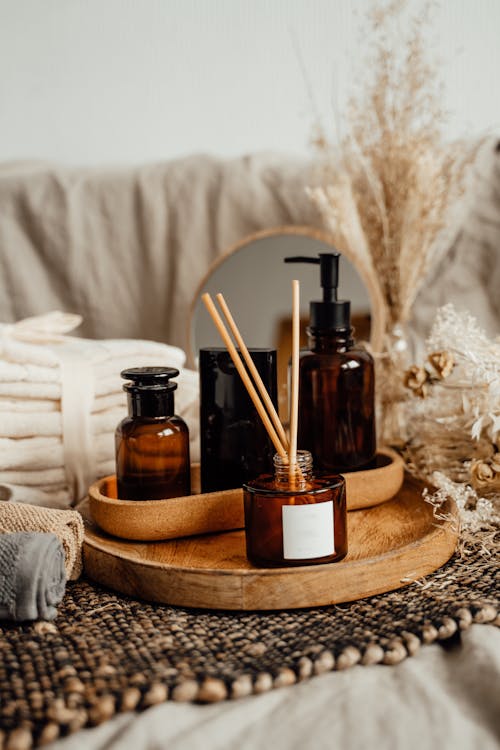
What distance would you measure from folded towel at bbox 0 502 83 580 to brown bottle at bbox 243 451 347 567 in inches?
6.4

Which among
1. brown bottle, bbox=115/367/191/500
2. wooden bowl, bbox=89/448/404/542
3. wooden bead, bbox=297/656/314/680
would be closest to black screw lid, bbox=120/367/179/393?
brown bottle, bbox=115/367/191/500

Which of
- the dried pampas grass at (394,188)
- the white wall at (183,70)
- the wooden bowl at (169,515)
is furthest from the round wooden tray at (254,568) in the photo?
the white wall at (183,70)

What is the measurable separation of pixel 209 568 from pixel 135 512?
113 millimetres

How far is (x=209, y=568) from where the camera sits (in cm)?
68

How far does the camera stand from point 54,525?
717 millimetres

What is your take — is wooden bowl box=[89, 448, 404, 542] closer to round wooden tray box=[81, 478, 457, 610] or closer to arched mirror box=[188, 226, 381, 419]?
round wooden tray box=[81, 478, 457, 610]

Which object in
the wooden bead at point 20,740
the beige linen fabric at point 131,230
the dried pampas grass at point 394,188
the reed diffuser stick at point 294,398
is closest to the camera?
the wooden bead at point 20,740

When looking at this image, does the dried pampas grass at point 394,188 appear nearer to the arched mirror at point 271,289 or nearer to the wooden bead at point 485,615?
the arched mirror at point 271,289

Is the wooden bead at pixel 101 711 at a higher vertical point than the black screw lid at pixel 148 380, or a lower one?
lower

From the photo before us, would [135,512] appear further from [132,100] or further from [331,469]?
[132,100]

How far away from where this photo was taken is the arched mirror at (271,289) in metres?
1.17

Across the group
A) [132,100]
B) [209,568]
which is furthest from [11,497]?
[132,100]

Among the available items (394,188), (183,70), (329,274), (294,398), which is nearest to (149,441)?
(294,398)

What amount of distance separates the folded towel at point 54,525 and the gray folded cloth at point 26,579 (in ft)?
0.15
